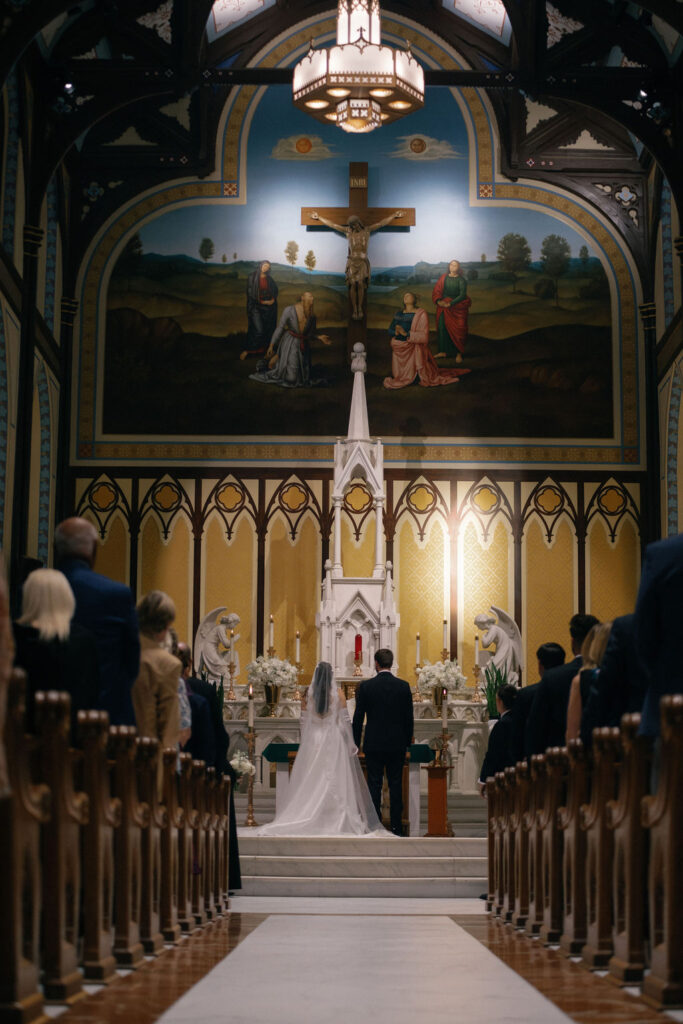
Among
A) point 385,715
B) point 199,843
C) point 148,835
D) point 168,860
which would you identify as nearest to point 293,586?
point 385,715

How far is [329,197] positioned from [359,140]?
0.97 meters

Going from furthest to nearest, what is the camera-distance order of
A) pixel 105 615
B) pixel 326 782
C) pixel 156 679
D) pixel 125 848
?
pixel 326 782
pixel 156 679
pixel 105 615
pixel 125 848

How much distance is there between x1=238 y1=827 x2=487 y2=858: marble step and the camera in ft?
40.2

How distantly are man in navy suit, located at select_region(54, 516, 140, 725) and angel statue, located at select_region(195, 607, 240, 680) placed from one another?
1164 centimetres

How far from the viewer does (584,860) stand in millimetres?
6188

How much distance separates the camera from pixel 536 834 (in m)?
7.41

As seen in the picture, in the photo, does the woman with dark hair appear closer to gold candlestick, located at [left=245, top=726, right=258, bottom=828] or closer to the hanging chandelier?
the hanging chandelier

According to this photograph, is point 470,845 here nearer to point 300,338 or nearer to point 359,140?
point 300,338

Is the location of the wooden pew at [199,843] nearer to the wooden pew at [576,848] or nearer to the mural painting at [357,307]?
the wooden pew at [576,848]

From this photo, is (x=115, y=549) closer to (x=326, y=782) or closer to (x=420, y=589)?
(x=420, y=589)

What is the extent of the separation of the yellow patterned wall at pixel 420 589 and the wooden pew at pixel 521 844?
10.5 m

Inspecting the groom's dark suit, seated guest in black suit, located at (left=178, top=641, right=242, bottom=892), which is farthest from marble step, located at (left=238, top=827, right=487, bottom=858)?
seated guest in black suit, located at (left=178, top=641, right=242, bottom=892)

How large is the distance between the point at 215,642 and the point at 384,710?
19.7 ft

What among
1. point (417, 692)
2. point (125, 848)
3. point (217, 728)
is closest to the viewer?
point (125, 848)
